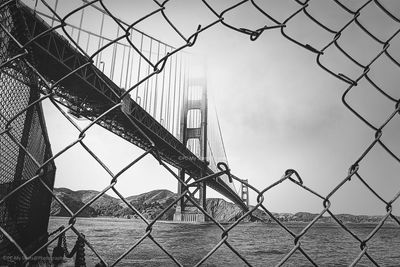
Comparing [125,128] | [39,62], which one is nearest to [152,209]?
[125,128]

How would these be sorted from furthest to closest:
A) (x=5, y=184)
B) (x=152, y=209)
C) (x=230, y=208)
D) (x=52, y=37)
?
(x=230, y=208), (x=152, y=209), (x=52, y=37), (x=5, y=184)

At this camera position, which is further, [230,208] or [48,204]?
[230,208]

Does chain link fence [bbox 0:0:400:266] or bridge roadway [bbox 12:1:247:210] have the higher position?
bridge roadway [bbox 12:1:247:210]

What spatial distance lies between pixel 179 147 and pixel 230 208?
1986 inches

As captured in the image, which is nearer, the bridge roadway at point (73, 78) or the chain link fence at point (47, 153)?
the chain link fence at point (47, 153)

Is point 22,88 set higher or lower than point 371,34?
higher

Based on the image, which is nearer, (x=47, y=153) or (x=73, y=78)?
(x=47, y=153)

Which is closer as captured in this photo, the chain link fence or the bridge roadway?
the chain link fence

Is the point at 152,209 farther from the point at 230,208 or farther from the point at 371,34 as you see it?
Answer: the point at 371,34

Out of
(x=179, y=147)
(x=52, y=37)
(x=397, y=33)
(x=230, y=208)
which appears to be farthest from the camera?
(x=230, y=208)

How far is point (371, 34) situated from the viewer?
912 millimetres

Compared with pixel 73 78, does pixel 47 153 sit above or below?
below

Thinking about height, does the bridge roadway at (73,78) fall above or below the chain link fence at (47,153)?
above

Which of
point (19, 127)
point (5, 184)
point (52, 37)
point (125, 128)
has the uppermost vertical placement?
point (52, 37)
